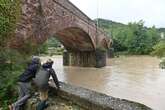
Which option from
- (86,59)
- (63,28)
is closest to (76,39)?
(86,59)

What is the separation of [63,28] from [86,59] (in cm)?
1258

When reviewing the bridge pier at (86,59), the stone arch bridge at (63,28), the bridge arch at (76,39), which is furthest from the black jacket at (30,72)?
the bridge pier at (86,59)

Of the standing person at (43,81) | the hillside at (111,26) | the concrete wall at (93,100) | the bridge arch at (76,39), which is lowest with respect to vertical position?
the concrete wall at (93,100)

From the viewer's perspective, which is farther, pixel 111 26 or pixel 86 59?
pixel 111 26

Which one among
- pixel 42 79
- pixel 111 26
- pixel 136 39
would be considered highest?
pixel 111 26

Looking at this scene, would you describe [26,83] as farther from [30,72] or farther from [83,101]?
[83,101]

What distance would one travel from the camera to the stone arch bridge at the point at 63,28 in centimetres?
1238

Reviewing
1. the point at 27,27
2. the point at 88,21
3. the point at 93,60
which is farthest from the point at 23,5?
the point at 93,60

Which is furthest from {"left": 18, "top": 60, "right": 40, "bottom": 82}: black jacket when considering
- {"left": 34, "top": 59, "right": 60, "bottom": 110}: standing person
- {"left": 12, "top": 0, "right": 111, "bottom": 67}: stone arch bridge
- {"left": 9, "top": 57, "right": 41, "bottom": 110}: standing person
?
{"left": 12, "top": 0, "right": 111, "bottom": 67}: stone arch bridge

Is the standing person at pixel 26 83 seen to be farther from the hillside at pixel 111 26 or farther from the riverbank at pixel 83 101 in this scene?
the hillside at pixel 111 26

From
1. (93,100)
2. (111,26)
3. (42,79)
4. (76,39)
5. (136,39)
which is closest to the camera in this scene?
(93,100)

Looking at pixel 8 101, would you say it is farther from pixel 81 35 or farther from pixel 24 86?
pixel 81 35

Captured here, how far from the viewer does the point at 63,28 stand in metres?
16.6

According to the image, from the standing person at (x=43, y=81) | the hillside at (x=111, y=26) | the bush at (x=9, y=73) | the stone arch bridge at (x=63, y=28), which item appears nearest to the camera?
the standing person at (x=43, y=81)
